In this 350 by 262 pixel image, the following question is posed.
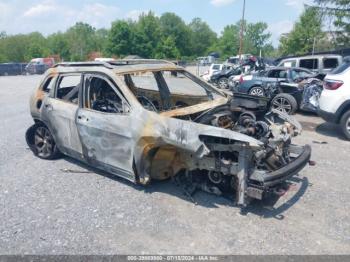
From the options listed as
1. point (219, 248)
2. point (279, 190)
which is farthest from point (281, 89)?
point (219, 248)

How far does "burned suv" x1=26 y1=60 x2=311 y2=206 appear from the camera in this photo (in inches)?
151

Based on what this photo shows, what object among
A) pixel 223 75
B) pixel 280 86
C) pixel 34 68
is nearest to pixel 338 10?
pixel 223 75

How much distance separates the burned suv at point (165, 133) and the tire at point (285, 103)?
4.75m

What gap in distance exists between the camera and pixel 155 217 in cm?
395

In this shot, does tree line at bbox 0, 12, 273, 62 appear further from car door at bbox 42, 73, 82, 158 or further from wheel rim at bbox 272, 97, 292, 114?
car door at bbox 42, 73, 82, 158

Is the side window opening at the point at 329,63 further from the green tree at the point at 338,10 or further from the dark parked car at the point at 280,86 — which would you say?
the green tree at the point at 338,10

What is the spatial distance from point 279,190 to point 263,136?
2.58 feet

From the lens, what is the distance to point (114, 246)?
11.1 ft

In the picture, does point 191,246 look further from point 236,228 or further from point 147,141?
point 147,141

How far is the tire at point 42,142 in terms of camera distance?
19.2 feet

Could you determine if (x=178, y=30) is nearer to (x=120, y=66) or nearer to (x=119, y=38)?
(x=119, y=38)

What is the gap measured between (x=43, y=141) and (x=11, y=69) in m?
37.3

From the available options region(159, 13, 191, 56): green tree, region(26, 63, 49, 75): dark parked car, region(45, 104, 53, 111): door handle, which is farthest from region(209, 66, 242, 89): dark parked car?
region(159, 13, 191, 56): green tree

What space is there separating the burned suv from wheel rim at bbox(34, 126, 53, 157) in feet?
0.11
